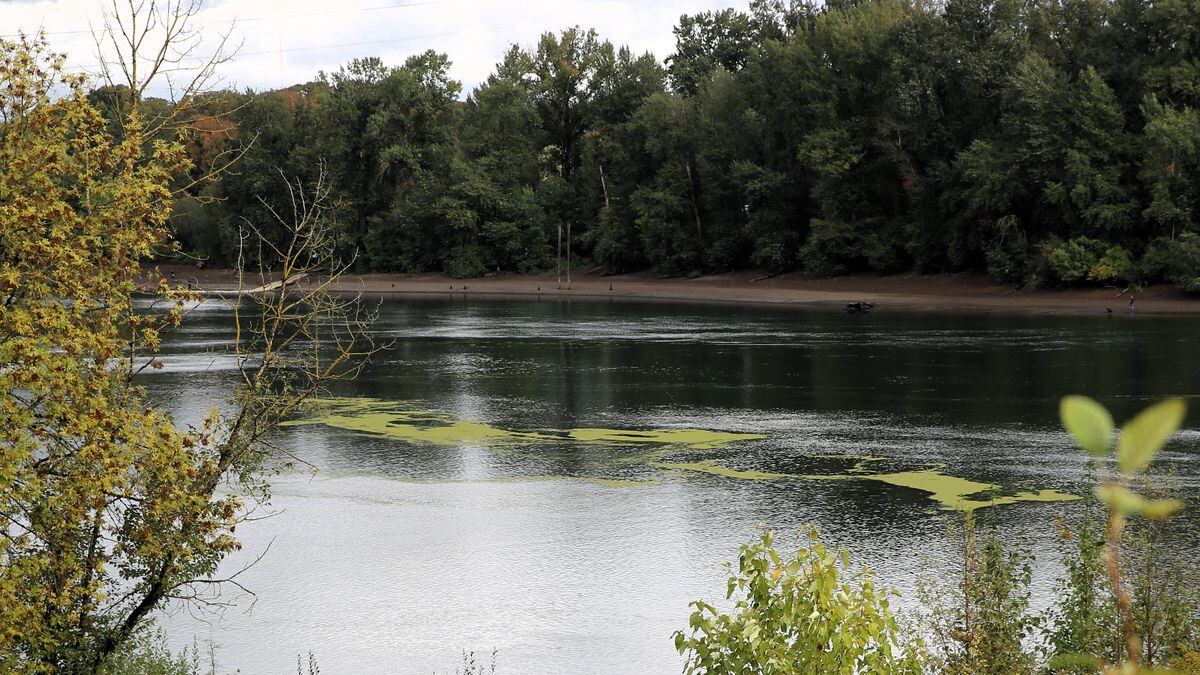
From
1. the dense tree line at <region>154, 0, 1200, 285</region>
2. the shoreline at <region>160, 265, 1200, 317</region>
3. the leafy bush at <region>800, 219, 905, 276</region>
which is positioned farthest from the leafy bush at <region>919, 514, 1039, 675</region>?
the leafy bush at <region>800, 219, 905, 276</region>

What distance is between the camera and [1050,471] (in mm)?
18594

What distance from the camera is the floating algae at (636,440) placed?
56.1ft

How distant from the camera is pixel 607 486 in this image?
715 inches

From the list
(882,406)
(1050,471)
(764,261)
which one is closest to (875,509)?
(1050,471)

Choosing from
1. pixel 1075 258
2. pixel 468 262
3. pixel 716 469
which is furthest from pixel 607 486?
pixel 468 262

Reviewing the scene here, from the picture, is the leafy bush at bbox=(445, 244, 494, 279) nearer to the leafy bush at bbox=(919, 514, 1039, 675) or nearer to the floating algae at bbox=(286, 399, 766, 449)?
the floating algae at bbox=(286, 399, 766, 449)

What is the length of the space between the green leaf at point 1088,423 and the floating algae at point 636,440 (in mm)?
14499

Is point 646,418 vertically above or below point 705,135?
below

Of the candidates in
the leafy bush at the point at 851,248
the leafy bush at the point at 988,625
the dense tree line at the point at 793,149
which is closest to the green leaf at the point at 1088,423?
the leafy bush at the point at 988,625

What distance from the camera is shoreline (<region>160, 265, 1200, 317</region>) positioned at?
54.0 metres

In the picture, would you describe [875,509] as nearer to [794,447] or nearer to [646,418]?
[794,447]

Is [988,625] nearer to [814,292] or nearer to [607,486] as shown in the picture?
[607,486]

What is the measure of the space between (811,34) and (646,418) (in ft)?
184

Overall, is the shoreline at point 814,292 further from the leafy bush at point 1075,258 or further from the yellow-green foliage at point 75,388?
the yellow-green foliage at point 75,388
